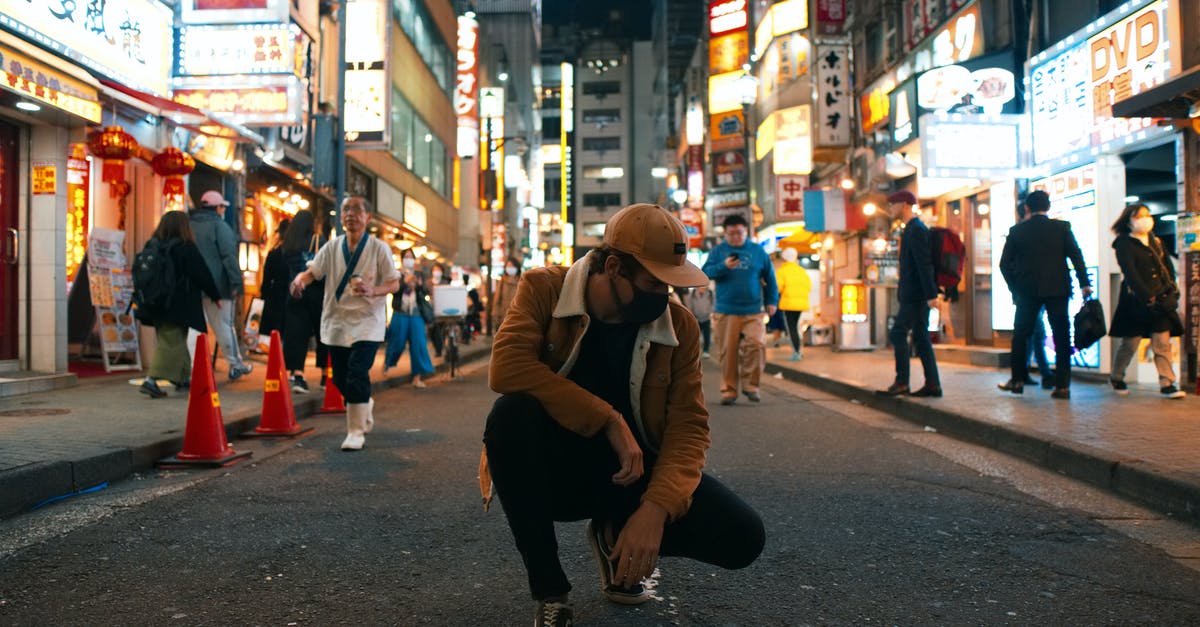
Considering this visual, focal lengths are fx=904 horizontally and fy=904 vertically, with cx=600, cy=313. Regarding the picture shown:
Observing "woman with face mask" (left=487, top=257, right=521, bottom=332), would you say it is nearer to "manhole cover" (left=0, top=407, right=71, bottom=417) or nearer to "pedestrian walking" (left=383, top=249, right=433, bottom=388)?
"pedestrian walking" (left=383, top=249, right=433, bottom=388)

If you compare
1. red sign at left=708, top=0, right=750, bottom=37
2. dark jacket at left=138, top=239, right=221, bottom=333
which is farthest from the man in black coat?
red sign at left=708, top=0, right=750, bottom=37

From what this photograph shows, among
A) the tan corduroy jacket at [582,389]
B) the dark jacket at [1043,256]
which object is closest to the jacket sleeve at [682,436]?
the tan corduroy jacket at [582,389]

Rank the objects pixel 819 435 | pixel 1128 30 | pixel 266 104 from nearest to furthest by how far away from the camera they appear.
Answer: pixel 819 435 < pixel 1128 30 < pixel 266 104

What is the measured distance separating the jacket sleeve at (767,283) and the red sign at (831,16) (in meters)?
15.0

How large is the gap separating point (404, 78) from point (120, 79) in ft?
48.4

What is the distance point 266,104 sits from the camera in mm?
11727

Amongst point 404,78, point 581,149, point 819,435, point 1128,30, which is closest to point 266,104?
point 819,435

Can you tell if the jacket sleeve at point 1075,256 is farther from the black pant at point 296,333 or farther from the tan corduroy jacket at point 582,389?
the black pant at point 296,333

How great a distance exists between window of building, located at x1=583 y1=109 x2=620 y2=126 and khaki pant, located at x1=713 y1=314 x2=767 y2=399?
80917 mm

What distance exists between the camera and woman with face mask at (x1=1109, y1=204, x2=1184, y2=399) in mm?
8102

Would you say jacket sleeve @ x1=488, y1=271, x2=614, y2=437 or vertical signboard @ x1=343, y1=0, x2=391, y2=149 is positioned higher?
vertical signboard @ x1=343, y1=0, x2=391, y2=149

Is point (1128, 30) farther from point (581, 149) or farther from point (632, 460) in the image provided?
point (581, 149)

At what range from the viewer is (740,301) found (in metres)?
8.94

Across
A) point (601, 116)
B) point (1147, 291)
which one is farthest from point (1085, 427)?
point (601, 116)
